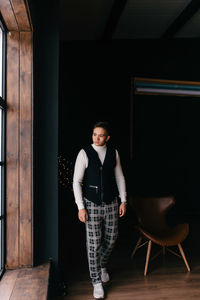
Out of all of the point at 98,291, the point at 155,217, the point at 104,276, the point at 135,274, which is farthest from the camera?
the point at 155,217

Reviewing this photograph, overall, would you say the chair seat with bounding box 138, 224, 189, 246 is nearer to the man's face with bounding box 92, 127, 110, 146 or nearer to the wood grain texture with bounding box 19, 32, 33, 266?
the man's face with bounding box 92, 127, 110, 146

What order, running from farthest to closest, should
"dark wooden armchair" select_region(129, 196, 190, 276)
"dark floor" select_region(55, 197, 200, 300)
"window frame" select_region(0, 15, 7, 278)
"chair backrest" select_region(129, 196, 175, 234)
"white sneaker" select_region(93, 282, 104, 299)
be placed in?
"chair backrest" select_region(129, 196, 175, 234)
"dark wooden armchair" select_region(129, 196, 190, 276)
"dark floor" select_region(55, 197, 200, 300)
"white sneaker" select_region(93, 282, 104, 299)
"window frame" select_region(0, 15, 7, 278)

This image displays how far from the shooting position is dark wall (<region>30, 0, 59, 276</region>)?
92.9 inches

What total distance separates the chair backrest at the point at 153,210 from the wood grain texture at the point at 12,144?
1665mm

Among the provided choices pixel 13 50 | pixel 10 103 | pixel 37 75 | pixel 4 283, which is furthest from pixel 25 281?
pixel 13 50

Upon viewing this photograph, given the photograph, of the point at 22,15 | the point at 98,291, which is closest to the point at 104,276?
the point at 98,291

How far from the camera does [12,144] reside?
2.20m

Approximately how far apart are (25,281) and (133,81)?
400cm

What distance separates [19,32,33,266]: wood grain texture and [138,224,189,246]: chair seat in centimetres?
139

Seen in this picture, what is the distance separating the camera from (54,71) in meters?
2.40

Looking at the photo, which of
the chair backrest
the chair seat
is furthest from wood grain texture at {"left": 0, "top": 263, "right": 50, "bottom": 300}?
the chair backrest

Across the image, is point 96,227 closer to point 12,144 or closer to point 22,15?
point 12,144

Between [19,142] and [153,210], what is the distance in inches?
85.7

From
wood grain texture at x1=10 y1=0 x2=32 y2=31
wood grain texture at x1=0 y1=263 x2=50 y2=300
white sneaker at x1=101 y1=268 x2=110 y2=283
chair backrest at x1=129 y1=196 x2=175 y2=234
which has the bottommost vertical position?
white sneaker at x1=101 y1=268 x2=110 y2=283
